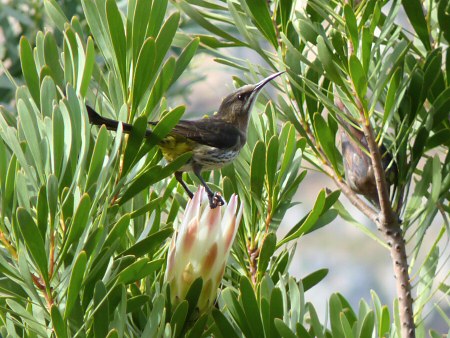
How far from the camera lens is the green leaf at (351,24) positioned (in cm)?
62

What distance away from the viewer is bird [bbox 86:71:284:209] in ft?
2.14

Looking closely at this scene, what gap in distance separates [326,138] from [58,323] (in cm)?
32

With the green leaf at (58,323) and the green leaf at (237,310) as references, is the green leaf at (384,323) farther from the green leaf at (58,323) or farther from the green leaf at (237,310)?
the green leaf at (58,323)

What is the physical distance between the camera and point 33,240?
1.64 ft

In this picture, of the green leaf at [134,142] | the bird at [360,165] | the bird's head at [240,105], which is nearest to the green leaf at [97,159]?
the green leaf at [134,142]

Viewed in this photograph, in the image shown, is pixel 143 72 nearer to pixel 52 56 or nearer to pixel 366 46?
pixel 52 56

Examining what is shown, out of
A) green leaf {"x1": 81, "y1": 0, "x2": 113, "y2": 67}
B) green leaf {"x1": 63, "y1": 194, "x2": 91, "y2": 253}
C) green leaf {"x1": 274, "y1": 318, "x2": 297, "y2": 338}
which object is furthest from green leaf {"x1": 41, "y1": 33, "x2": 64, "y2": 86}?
green leaf {"x1": 274, "y1": 318, "x2": 297, "y2": 338}

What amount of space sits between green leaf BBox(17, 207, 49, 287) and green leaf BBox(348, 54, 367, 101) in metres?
0.27

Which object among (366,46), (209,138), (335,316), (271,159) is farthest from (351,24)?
(209,138)

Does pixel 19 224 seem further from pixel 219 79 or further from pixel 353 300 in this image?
pixel 219 79

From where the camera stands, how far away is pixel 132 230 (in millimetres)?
690

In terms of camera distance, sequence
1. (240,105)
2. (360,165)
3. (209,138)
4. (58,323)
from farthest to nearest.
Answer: (240,105) → (209,138) → (360,165) → (58,323)

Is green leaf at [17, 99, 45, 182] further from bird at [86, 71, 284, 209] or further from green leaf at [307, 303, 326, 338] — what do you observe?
green leaf at [307, 303, 326, 338]

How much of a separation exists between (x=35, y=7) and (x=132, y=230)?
0.96 meters
